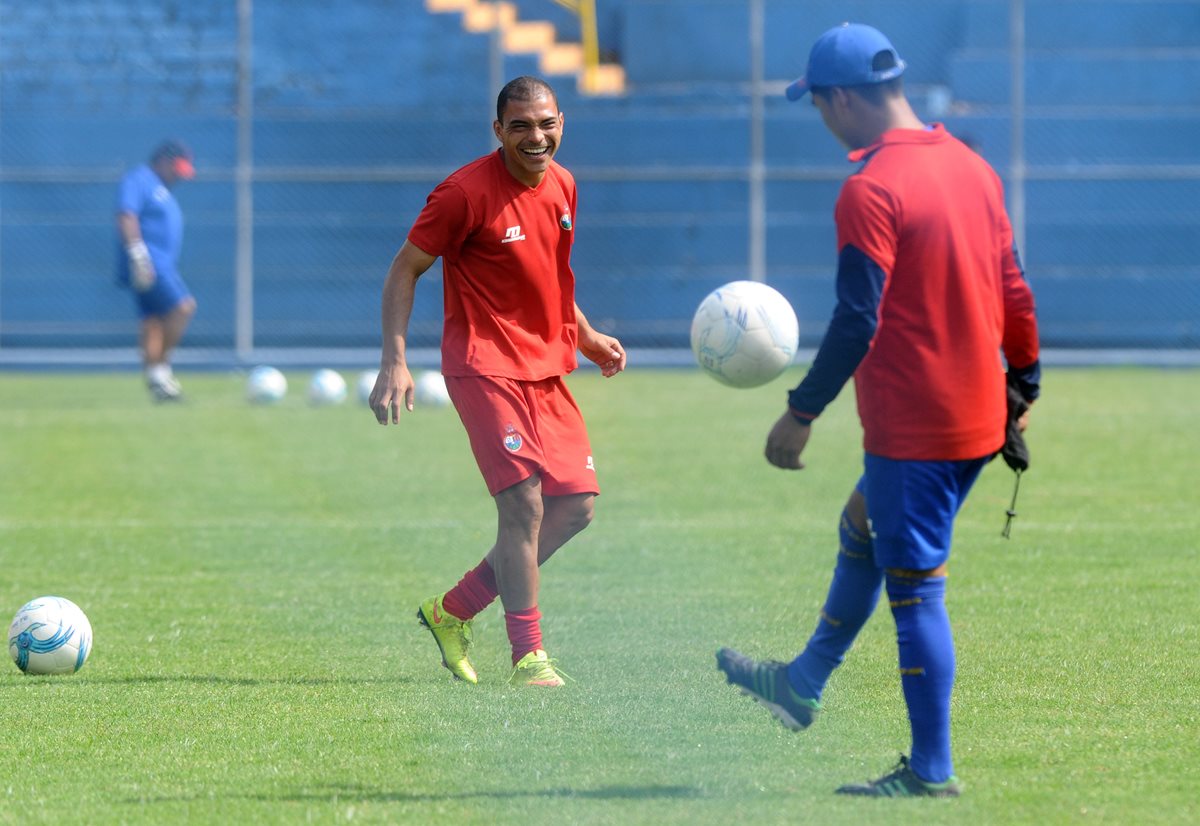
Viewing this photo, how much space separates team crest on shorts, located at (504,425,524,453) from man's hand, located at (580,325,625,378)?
58cm

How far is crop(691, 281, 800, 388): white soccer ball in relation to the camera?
6.54 m

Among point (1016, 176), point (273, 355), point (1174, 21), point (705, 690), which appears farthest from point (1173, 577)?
point (1174, 21)

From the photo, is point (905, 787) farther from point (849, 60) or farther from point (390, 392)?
point (390, 392)

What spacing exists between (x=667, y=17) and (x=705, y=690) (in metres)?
21.2

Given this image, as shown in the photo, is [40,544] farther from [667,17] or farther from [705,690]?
[667,17]

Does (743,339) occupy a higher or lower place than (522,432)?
higher

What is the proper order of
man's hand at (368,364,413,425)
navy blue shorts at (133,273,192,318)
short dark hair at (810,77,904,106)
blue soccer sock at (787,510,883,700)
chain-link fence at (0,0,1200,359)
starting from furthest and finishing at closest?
1. chain-link fence at (0,0,1200,359)
2. navy blue shorts at (133,273,192,318)
3. man's hand at (368,364,413,425)
4. blue soccer sock at (787,510,883,700)
5. short dark hair at (810,77,904,106)

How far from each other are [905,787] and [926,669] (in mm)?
301

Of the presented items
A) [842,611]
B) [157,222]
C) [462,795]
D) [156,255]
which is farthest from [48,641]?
[157,222]

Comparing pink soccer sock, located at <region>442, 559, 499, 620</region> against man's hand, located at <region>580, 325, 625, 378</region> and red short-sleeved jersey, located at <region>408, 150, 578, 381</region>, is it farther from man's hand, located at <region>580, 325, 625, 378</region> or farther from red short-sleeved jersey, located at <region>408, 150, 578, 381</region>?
man's hand, located at <region>580, 325, 625, 378</region>

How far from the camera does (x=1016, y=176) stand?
2347 centimetres

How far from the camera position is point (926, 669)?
484 centimetres

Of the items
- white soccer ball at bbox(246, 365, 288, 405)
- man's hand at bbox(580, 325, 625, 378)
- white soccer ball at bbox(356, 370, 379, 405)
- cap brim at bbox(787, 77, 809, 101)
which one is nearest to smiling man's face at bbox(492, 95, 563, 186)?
man's hand at bbox(580, 325, 625, 378)

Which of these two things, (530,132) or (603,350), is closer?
(530,132)
